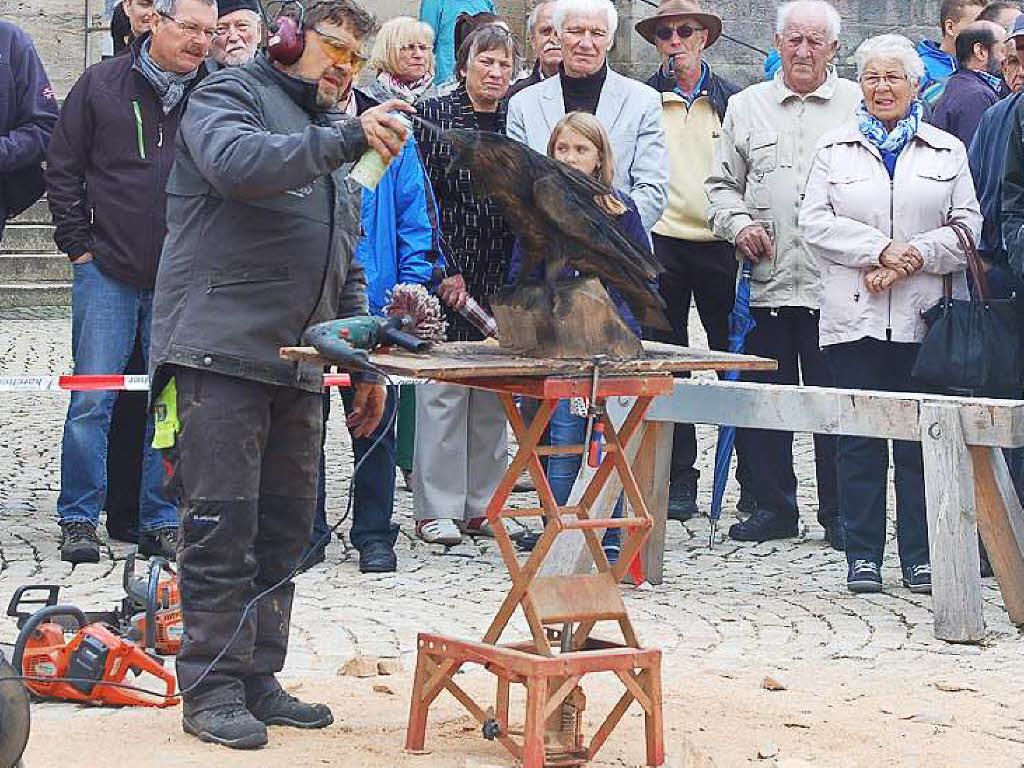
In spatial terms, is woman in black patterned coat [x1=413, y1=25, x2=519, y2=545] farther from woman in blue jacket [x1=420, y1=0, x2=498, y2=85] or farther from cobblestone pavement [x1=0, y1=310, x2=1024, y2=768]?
woman in blue jacket [x1=420, y1=0, x2=498, y2=85]

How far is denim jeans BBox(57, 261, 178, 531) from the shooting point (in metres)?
8.24

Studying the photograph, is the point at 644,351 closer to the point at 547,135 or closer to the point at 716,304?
the point at 547,135

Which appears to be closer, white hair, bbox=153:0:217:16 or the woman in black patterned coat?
white hair, bbox=153:0:217:16

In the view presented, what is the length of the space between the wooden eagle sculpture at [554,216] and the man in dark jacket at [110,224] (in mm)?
3078

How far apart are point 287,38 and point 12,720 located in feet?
6.77

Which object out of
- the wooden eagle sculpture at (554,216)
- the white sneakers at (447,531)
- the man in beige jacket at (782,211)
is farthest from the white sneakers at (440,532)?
the wooden eagle sculpture at (554,216)

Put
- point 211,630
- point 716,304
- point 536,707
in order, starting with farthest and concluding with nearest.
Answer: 1. point 716,304
2. point 211,630
3. point 536,707

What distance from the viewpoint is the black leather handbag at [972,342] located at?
773cm

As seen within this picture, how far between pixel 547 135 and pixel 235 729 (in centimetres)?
377

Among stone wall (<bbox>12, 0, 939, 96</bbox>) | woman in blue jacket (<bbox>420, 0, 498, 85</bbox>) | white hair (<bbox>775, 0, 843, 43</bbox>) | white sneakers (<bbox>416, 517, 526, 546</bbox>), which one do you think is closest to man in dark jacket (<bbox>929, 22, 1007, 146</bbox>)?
white hair (<bbox>775, 0, 843, 43</bbox>)

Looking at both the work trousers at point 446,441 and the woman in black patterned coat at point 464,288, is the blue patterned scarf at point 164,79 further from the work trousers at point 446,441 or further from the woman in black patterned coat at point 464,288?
the work trousers at point 446,441

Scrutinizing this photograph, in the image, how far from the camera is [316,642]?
689 centimetres

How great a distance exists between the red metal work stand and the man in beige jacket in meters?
3.44

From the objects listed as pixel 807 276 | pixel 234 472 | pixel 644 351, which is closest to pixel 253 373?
pixel 234 472
